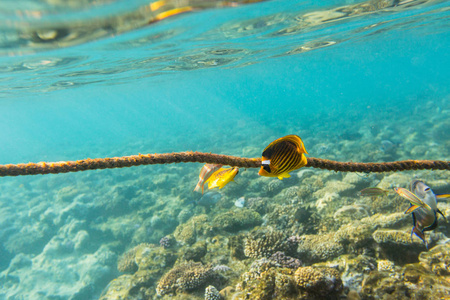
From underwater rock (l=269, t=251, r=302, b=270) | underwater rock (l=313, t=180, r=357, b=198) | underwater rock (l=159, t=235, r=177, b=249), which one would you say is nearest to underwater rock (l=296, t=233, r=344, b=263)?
underwater rock (l=269, t=251, r=302, b=270)

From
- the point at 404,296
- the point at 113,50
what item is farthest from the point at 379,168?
the point at 113,50

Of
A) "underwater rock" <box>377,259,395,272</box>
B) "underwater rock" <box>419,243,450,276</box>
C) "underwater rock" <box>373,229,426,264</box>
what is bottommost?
"underwater rock" <box>373,229,426,264</box>

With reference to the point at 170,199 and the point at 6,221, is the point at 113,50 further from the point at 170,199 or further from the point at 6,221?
the point at 6,221

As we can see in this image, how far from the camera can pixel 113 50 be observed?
12.8 meters

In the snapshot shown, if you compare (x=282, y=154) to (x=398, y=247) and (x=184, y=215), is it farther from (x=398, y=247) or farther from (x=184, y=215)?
(x=184, y=215)

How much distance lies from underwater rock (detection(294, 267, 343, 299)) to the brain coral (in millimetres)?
2586

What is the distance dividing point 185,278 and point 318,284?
3146mm

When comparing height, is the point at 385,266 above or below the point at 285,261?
above

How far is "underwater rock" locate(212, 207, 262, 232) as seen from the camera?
7.15 metres

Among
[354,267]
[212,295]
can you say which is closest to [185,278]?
[212,295]

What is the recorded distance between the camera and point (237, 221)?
7.19 m

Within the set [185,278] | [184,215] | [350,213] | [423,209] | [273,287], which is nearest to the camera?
[423,209]

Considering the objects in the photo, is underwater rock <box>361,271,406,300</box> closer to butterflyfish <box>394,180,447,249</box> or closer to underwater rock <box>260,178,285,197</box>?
butterflyfish <box>394,180,447,249</box>

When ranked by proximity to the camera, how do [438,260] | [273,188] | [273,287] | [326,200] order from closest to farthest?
[273,287]
[438,260]
[326,200]
[273,188]
